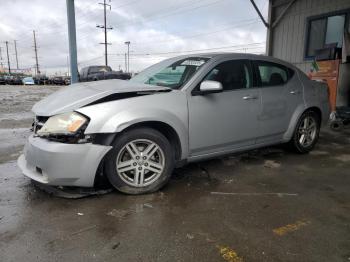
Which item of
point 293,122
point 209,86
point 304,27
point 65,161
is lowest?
point 65,161

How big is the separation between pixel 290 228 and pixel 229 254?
69cm

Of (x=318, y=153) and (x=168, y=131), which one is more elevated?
(x=168, y=131)

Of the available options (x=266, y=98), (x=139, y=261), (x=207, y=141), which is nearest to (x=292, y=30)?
(x=266, y=98)

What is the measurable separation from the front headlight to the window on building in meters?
8.71

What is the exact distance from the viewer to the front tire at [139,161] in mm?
3043

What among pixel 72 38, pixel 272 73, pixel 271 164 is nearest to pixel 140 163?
pixel 271 164

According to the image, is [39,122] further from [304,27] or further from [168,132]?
[304,27]

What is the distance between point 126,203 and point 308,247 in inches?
65.7

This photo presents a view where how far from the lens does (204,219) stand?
8.90 ft

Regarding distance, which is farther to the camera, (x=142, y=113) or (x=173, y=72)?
(x=173, y=72)

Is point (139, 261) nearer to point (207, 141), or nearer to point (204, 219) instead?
point (204, 219)

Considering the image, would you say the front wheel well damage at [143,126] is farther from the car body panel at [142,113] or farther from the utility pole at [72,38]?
the utility pole at [72,38]

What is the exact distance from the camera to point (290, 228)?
2.56 metres

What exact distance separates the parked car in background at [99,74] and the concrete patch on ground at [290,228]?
14.9m
